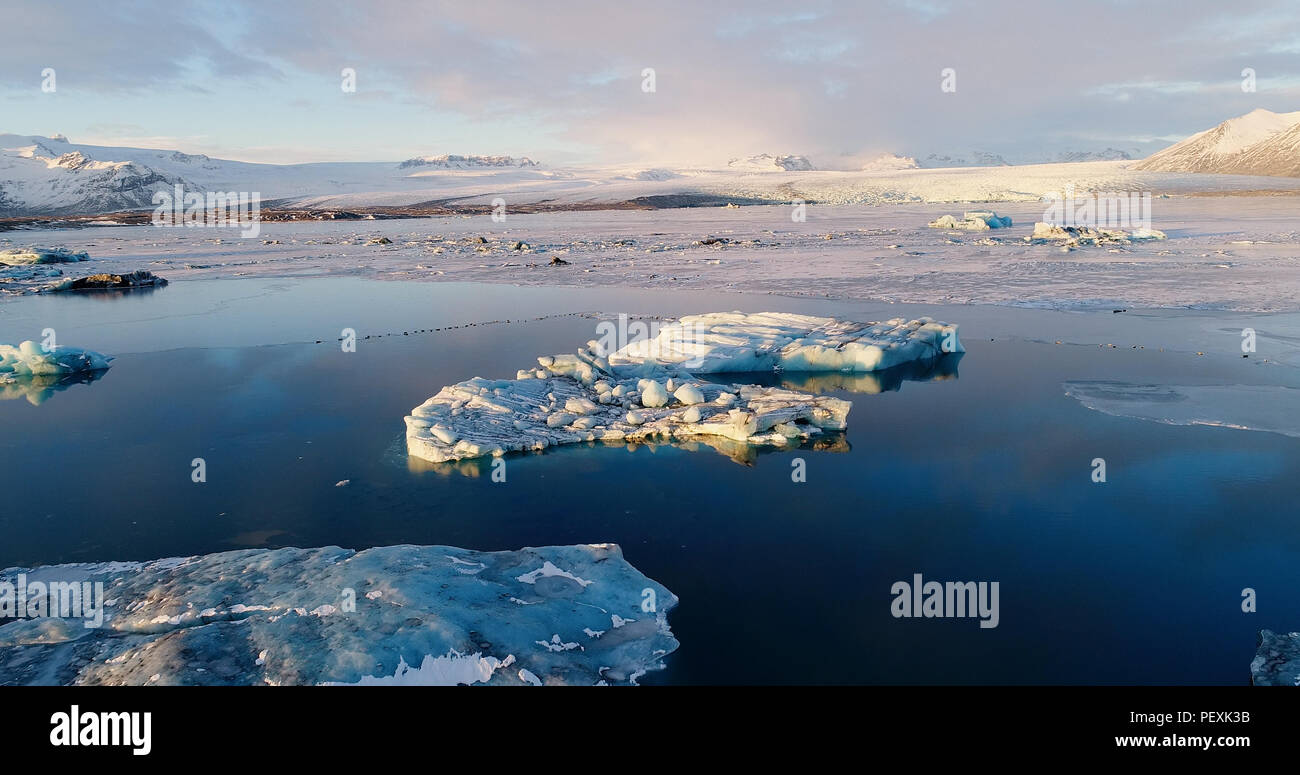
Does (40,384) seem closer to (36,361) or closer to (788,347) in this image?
(36,361)

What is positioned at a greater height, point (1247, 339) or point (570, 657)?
point (1247, 339)

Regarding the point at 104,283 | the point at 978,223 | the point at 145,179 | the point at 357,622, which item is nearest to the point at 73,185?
the point at 145,179

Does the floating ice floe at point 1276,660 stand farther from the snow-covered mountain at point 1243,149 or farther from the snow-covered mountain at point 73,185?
the snow-covered mountain at point 73,185

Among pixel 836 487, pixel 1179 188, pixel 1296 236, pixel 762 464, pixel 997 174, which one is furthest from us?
pixel 997 174

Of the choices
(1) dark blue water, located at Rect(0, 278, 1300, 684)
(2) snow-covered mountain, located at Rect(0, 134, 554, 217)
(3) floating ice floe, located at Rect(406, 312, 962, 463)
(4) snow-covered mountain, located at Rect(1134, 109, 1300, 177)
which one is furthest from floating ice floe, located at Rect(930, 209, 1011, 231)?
(4) snow-covered mountain, located at Rect(1134, 109, 1300, 177)
